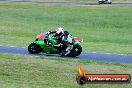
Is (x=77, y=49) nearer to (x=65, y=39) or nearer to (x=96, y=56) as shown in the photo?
(x=65, y=39)

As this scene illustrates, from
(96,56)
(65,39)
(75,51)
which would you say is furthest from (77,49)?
(96,56)

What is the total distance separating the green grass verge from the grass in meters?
6.44

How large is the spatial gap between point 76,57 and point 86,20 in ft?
93.5

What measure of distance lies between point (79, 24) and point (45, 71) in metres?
30.8

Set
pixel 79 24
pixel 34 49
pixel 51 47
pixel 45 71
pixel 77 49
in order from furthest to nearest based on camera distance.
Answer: pixel 79 24, pixel 34 49, pixel 51 47, pixel 77 49, pixel 45 71

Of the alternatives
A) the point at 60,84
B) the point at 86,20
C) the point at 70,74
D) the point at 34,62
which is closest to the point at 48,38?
the point at 34,62

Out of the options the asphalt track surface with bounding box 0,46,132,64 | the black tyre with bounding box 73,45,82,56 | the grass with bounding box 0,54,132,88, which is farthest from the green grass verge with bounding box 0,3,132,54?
the grass with bounding box 0,54,132,88

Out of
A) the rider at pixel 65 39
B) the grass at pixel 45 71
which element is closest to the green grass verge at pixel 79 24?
the rider at pixel 65 39

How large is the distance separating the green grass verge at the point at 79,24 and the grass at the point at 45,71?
21.1 ft

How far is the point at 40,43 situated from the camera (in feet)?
89.5

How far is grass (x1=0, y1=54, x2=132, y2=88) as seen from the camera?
18.7 meters

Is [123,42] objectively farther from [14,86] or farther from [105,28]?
[14,86]

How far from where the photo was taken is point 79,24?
51.6 metres

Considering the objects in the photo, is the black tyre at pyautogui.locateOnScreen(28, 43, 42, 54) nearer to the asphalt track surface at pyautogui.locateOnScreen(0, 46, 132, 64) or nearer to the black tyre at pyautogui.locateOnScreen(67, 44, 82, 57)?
the asphalt track surface at pyautogui.locateOnScreen(0, 46, 132, 64)
